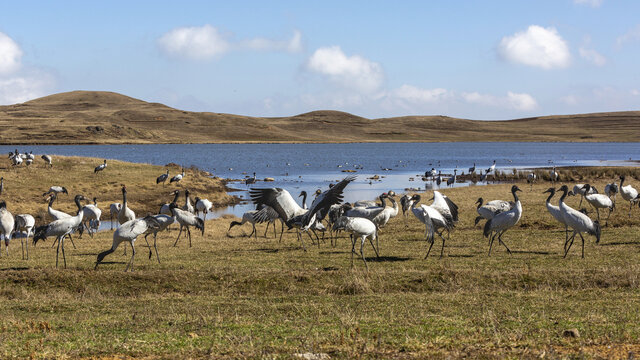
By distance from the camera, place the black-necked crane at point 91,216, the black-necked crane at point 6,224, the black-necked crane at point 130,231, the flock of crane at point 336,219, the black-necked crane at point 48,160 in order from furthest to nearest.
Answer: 1. the black-necked crane at point 48,160
2. the black-necked crane at point 91,216
3. the black-necked crane at point 6,224
4. the flock of crane at point 336,219
5. the black-necked crane at point 130,231

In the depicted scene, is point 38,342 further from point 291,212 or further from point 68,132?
point 68,132

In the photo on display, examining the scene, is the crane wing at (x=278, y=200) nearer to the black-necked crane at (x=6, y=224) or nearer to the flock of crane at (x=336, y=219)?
the flock of crane at (x=336, y=219)

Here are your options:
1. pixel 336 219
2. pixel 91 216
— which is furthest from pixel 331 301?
pixel 91 216

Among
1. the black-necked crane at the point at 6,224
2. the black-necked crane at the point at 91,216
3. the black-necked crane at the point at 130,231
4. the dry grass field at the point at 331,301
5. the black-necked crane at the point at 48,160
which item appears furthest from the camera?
the black-necked crane at the point at 48,160

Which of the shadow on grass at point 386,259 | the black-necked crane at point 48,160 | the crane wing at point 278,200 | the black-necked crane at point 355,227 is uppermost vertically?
the black-necked crane at point 48,160

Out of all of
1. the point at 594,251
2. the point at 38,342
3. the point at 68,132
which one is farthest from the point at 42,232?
the point at 68,132

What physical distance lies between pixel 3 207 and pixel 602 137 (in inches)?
7359

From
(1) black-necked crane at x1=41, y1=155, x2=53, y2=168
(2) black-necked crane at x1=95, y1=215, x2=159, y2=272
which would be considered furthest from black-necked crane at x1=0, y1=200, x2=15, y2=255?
(1) black-necked crane at x1=41, y1=155, x2=53, y2=168

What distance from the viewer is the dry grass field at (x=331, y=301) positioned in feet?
25.8

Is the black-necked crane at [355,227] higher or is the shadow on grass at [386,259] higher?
the black-necked crane at [355,227]

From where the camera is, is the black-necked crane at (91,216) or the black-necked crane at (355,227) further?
the black-necked crane at (91,216)

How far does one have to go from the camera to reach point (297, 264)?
15945mm

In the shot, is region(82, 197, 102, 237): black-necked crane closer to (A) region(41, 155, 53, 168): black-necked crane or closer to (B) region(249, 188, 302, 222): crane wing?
(B) region(249, 188, 302, 222): crane wing

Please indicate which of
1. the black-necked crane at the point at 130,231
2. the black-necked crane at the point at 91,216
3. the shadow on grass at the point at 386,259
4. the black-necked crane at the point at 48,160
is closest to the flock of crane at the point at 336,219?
the black-necked crane at the point at 130,231
